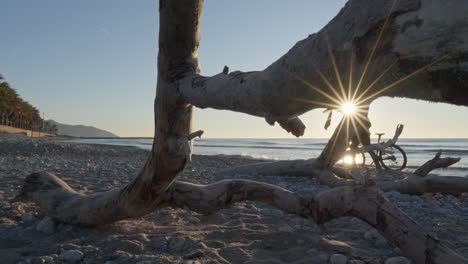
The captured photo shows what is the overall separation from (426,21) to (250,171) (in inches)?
283

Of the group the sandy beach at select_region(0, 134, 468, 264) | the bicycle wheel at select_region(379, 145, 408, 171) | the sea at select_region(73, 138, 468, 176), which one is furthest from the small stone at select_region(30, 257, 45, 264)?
the bicycle wheel at select_region(379, 145, 408, 171)

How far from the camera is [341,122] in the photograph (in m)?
6.30

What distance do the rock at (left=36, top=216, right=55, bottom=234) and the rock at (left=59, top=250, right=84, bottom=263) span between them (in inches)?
28.9

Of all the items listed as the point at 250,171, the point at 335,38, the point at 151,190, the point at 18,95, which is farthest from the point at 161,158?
the point at 18,95

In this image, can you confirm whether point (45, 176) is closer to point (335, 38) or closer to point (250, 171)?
point (335, 38)

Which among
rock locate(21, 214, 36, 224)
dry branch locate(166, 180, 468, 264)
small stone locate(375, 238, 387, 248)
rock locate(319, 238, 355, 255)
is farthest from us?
rock locate(21, 214, 36, 224)

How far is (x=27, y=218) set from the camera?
349 cm

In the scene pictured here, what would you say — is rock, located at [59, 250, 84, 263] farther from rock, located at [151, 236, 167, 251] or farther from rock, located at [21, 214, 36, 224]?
rock, located at [21, 214, 36, 224]

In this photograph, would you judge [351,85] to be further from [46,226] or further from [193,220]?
[46,226]

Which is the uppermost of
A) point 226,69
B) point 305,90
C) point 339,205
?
point 226,69

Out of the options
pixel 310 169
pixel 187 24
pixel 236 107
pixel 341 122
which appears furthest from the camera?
pixel 310 169

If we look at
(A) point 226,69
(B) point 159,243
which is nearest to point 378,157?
(B) point 159,243

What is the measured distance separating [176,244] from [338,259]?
1412 millimetres

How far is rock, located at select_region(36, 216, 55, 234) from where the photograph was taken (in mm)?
3184
